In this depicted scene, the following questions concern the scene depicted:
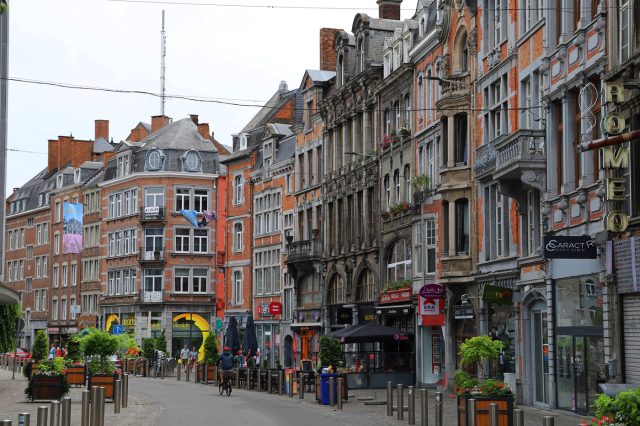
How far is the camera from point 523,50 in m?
32.2

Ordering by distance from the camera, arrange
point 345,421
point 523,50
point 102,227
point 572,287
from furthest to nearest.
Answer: point 102,227, point 523,50, point 572,287, point 345,421

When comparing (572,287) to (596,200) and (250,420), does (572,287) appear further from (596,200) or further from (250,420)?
(250,420)

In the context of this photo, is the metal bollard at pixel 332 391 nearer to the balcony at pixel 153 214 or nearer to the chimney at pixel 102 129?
the balcony at pixel 153 214

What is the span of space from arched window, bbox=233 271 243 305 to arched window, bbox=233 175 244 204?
Result: 422 centimetres

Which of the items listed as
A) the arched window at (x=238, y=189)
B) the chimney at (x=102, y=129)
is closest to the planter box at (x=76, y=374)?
the arched window at (x=238, y=189)

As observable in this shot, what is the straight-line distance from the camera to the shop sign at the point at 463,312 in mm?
37344

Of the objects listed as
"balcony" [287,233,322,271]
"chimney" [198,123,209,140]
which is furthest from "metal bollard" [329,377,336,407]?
"chimney" [198,123,209,140]

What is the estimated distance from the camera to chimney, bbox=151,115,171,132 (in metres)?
91.9

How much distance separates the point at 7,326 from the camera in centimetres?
4494

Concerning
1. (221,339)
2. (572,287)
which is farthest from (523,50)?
(221,339)

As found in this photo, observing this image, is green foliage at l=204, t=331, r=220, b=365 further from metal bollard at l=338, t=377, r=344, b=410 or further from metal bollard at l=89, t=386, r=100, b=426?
metal bollard at l=89, t=386, r=100, b=426

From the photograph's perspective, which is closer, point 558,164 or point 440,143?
point 558,164

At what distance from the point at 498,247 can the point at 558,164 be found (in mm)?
6204

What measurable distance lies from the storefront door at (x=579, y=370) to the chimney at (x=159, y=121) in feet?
215
